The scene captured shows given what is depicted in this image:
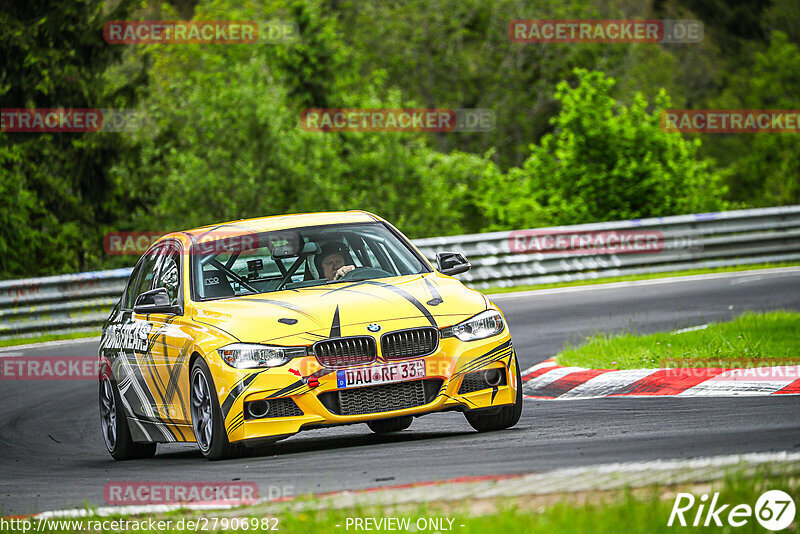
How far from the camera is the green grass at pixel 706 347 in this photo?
420 inches

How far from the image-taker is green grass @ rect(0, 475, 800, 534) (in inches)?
188

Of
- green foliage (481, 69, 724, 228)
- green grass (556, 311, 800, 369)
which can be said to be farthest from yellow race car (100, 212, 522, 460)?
green foliage (481, 69, 724, 228)

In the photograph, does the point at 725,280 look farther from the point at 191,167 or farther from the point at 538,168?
the point at 191,167

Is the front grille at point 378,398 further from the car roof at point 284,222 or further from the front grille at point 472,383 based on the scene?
the car roof at point 284,222

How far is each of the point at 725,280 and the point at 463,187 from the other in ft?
75.2

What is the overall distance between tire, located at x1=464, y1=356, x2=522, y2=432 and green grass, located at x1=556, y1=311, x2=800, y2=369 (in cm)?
237

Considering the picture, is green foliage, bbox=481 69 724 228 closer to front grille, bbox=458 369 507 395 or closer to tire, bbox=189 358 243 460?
front grille, bbox=458 369 507 395

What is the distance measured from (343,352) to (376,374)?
240 millimetres

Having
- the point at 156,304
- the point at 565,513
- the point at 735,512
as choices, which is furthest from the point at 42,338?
the point at 735,512

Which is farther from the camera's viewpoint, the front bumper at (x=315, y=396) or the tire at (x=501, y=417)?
the tire at (x=501, y=417)

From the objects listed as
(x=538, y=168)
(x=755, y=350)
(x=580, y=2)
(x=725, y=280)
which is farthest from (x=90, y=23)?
(x=580, y=2)

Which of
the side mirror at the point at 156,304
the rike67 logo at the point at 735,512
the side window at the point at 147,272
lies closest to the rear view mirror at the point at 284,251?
the side mirror at the point at 156,304

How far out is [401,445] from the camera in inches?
326

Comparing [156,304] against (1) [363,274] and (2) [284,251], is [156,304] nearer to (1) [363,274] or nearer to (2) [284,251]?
(2) [284,251]
